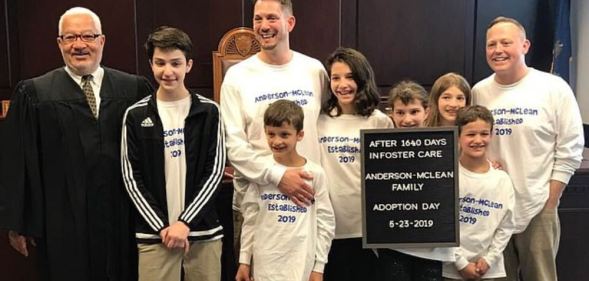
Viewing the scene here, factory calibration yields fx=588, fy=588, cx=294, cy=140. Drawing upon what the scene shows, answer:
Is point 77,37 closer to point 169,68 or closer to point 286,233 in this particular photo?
point 169,68

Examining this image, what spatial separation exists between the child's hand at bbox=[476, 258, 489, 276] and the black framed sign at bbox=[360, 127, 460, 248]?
0.60 feet

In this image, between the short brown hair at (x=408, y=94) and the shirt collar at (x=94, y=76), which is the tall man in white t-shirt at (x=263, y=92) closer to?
the short brown hair at (x=408, y=94)

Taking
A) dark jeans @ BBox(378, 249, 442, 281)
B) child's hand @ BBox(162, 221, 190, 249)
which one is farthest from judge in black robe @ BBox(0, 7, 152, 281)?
dark jeans @ BBox(378, 249, 442, 281)

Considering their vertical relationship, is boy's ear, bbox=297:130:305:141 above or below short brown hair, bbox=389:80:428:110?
below

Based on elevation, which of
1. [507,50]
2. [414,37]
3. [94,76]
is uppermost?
[414,37]

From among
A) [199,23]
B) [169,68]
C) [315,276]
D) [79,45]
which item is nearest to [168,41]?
[169,68]

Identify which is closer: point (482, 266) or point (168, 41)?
point (168, 41)

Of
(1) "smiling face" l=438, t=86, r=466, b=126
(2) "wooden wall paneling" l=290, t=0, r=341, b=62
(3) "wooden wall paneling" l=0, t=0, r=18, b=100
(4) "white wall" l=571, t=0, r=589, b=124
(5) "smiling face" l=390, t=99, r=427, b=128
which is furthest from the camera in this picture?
(4) "white wall" l=571, t=0, r=589, b=124

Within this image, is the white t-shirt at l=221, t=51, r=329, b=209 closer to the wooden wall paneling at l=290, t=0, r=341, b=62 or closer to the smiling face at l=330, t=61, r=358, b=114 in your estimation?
the smiling face at l=330, t=61, r=358, b=114

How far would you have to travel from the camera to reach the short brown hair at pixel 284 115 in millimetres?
2127

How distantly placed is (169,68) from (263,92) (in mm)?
380

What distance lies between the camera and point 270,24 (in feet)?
7.57

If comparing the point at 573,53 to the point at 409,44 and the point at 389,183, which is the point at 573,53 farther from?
the point at 389,183

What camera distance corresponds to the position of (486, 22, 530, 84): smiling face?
2.43 m
